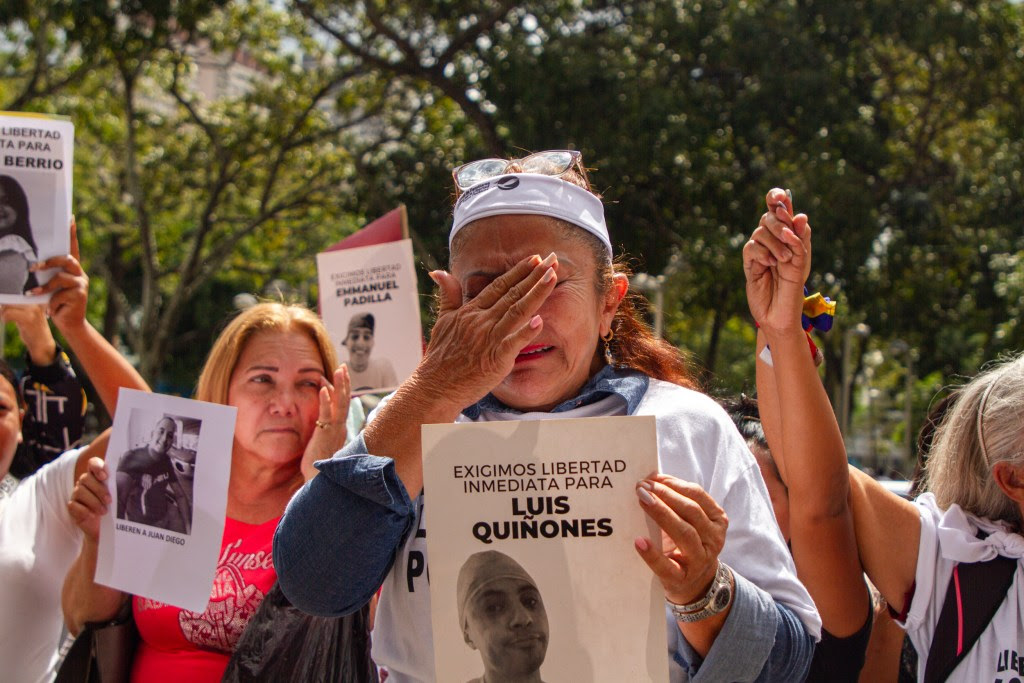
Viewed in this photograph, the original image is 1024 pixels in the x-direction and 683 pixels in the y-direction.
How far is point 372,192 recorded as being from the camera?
597 inches

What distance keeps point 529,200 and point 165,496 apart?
151 cm

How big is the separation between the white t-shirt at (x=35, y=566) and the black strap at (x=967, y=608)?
2451 mm

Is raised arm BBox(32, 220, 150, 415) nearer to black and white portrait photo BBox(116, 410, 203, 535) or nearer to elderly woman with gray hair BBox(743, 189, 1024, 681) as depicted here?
black and white portrait photo BBox(116, 410, 203, 535)

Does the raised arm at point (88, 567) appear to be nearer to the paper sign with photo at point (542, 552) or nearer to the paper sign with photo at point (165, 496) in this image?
the paper sign with photo at point (165, 496)

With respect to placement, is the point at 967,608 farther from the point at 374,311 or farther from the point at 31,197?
the point at 31,197

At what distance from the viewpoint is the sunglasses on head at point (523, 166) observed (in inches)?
82.0

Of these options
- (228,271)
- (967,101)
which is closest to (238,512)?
(967,101)

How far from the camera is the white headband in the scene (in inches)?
76.3

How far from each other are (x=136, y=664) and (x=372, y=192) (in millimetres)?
12569

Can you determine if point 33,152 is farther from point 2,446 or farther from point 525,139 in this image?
point 525,139

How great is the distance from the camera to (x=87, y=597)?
2.99 metres

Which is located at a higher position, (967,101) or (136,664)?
(967,101)

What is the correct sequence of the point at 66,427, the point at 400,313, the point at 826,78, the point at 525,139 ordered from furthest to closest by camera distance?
1. the point at 826,78
2. the point at 525,139
3. the point at 400,313
4. the point at 66,427

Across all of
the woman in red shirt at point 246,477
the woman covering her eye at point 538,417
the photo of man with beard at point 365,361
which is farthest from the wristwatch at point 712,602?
the photo of man with beard at point 365,361
